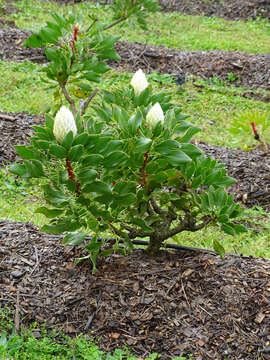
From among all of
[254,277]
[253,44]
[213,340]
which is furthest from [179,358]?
[253,44]

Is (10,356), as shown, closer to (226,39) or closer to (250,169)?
(250,169)

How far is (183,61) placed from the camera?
933 centimetres

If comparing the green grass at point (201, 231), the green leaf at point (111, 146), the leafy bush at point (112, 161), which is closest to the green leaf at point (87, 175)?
the leafy bush at point (112, 161)

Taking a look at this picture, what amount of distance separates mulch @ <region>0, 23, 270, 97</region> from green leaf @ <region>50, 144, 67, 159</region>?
276 inches

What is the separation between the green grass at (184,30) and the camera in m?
10.8

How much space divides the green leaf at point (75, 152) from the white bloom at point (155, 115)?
38 centimetres

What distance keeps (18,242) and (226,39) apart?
9.41 meters

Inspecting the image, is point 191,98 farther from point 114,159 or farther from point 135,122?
point 114,159

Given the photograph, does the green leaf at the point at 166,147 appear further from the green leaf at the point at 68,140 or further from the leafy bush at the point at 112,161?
the green leaf at the point at 68,140

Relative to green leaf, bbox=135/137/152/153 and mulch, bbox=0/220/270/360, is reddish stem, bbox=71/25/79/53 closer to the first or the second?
green leaf, bbox=135/137/152/153

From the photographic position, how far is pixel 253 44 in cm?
1113

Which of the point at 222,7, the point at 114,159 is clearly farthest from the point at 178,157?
the point at 222,7

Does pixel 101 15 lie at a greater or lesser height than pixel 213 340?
lesser

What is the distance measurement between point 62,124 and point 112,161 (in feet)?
1.02
